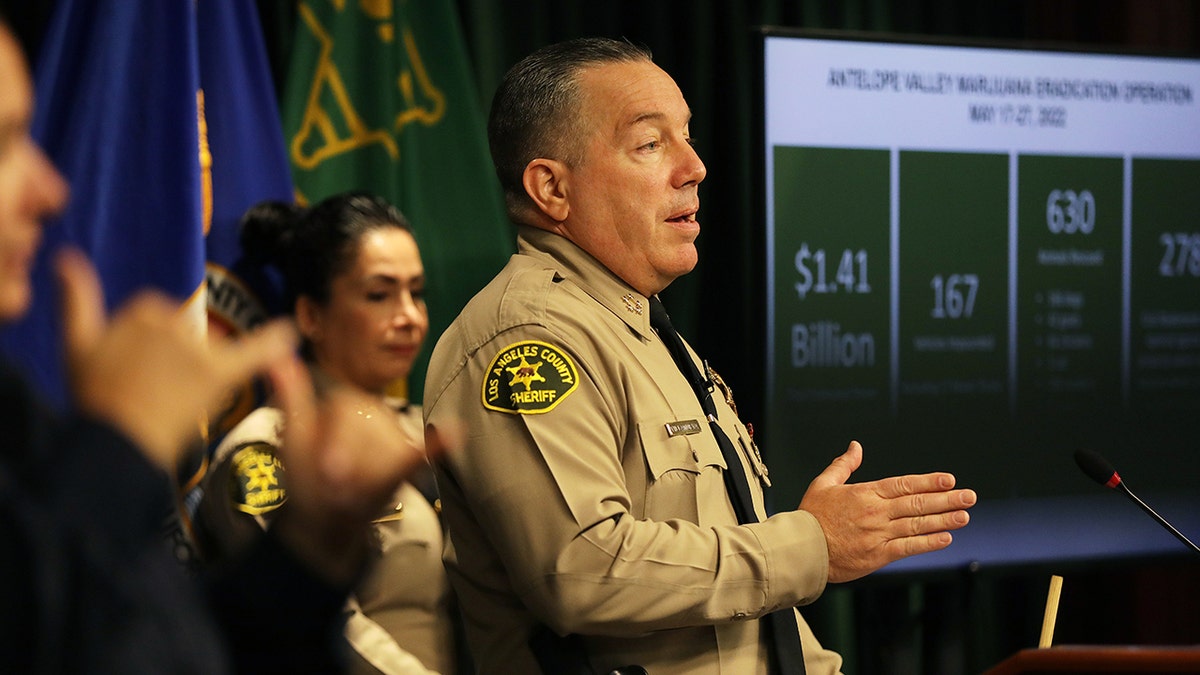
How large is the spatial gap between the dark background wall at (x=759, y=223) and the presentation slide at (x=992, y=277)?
0.34 ft

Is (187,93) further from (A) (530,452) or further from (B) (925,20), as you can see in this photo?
(B) (925,20)

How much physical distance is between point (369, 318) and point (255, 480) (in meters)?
0.58

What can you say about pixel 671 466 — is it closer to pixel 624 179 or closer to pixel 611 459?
pixel 611 459

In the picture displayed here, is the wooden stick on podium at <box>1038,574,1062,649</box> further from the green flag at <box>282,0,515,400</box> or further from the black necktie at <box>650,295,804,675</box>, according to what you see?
the green flag at <box>282,0,515,400</box>

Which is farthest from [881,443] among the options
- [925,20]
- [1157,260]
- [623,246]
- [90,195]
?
[90,195]

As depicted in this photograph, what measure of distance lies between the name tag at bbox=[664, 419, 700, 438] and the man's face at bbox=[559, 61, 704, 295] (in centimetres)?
27

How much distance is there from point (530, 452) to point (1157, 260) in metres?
2.36

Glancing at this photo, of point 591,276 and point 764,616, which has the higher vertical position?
point 591,276

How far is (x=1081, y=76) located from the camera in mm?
3301

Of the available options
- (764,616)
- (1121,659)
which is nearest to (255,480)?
(764,616)

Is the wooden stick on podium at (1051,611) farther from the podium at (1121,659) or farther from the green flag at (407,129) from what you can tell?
the green flag at (407,129)

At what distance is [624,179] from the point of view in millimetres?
1947

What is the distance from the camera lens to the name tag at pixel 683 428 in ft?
5.77

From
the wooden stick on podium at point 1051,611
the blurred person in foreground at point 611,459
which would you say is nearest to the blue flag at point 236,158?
the blurred person in foreground at point 611,459
